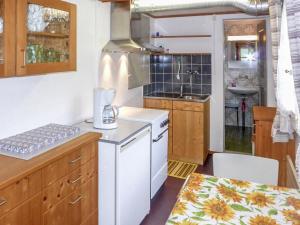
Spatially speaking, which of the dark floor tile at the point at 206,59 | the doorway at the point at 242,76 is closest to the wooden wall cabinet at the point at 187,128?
the doorway at the point at 242,76

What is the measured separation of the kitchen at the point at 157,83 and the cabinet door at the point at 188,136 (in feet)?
0.05

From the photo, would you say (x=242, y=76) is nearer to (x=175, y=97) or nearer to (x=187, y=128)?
(x=175, y=97)

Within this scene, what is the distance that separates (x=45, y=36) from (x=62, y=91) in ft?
2.47

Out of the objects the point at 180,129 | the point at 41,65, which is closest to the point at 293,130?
the point at 180,129

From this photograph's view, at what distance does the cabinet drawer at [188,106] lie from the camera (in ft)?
13.4

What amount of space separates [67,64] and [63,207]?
0.97 m

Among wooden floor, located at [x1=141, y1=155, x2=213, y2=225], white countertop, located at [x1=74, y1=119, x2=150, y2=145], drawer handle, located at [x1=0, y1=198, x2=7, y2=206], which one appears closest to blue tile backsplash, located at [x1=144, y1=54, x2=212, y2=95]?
wooden floor, located at [x1=141, y1=155, x2=213, y2=225]

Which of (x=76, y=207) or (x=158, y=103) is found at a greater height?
(x=158, y=103)

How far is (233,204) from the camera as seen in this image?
146cm

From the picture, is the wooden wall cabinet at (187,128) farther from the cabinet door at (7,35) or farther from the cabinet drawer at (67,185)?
the cabinet door at (7,35)

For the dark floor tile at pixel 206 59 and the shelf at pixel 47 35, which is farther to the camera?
the dark floor tile at pixel 206 59

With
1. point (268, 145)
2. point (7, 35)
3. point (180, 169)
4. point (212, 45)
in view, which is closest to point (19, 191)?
point (7, 35)

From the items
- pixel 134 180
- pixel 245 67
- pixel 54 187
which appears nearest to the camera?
pixel 54 187

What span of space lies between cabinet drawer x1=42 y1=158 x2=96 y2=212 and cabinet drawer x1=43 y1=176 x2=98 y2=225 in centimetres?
3
